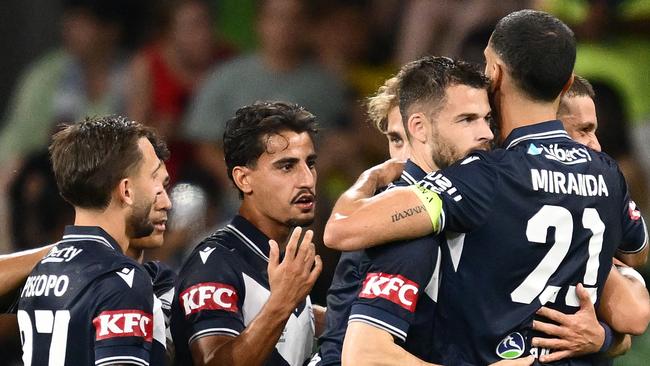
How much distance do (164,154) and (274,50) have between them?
453 centimetres

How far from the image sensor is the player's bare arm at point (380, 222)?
350 cm

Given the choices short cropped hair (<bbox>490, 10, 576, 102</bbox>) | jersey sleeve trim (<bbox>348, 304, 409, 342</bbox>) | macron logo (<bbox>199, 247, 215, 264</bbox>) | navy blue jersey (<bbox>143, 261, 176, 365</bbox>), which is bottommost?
navy blue jersey (<bbox>143, 261, 176, 365</bbox>)

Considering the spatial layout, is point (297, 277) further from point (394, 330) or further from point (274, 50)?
point (274, 50)

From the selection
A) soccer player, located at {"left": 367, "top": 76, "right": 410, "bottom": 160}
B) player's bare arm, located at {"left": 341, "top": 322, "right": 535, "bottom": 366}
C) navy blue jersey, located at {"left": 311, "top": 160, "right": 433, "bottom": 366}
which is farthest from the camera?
soccer player, located at {"left": 367, "top": 76, "right": 410, "bottom": 160}

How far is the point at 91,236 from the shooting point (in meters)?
3.90

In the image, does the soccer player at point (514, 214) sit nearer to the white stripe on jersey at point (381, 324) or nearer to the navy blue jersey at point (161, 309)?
the white stripe on jersey at point (381, 324)

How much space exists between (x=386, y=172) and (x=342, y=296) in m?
0.53

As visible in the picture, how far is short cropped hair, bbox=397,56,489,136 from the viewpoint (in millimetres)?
3750

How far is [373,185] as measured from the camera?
156 inches

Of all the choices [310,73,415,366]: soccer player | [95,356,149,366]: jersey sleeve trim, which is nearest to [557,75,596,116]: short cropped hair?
[310,73,415,366]: soccer player

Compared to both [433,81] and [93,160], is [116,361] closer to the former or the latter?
[93,160]

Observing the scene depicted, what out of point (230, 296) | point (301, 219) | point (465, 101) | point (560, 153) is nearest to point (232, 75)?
point (301, 219)

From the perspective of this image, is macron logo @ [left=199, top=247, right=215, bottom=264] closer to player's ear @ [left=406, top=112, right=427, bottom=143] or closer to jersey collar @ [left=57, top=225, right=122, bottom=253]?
jersey collar @ [left=57, top=225, right=122, bottom=253]

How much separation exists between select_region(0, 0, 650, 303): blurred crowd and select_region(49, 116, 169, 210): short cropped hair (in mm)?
3648
